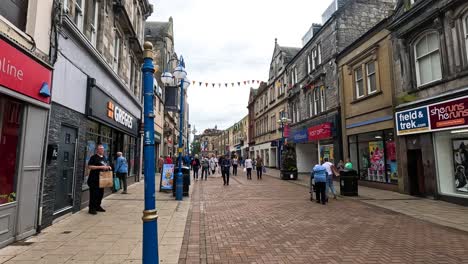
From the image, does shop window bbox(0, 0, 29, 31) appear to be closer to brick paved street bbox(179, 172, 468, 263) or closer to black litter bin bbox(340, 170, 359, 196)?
brick paved street bbox(179, 172, 468, 263)

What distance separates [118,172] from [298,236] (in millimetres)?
8186

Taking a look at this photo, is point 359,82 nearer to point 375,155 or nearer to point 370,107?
point 370,107

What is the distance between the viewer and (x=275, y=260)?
4.69 metres

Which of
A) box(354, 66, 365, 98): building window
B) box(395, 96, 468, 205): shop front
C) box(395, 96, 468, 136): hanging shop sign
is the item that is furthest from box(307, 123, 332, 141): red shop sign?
box(395, 96, 468, 205): shop front

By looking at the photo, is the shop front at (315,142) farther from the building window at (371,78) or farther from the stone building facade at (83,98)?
the stone building facade at (83,98)

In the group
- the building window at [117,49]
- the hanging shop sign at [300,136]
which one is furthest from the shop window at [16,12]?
the hanging shop sign at [300,136]

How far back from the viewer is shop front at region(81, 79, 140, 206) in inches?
363

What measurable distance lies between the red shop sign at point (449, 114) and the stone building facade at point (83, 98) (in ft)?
40.1

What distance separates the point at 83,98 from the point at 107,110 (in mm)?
2105

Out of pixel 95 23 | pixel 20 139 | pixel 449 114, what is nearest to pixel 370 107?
pixel 449 114

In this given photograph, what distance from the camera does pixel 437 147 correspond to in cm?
1135

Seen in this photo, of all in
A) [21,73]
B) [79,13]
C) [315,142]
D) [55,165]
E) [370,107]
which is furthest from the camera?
[315,142]

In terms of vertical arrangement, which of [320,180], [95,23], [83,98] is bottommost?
[320,180]

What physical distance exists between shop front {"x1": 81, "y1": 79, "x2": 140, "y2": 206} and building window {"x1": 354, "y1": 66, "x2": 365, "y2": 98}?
41.8ft
